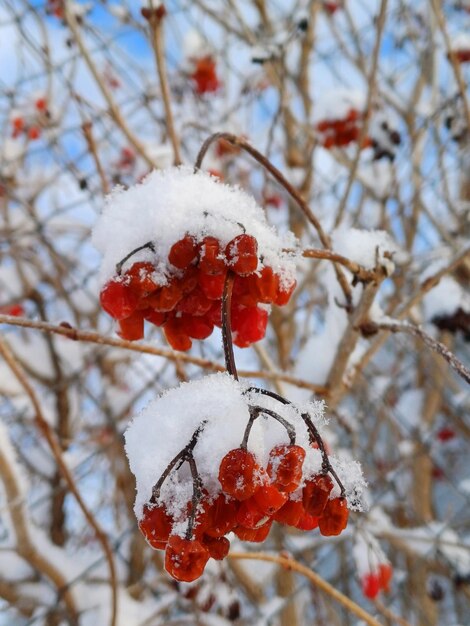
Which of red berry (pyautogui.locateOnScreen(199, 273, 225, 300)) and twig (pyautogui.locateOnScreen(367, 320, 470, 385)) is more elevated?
red berry (pyautogui.locateOnScreen(199, 273, 225, 300))

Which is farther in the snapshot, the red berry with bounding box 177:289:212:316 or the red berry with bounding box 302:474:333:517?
the red berry with bounding box 177:289:212:316

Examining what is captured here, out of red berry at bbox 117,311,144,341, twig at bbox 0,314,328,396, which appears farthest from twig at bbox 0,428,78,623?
red berry at bbox 117,311,144,341

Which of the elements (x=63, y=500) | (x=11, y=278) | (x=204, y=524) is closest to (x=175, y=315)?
(x=204, y=524)

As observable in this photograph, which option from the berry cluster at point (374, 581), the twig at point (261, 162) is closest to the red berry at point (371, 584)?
the berry cluster at point (374, 581)

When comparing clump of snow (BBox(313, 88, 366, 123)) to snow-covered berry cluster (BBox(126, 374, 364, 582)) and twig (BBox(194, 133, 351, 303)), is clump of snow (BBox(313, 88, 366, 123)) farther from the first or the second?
snow-covered berry cluster (BBox(126, 374, 364, 582))

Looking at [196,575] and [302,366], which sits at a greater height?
[302,366]

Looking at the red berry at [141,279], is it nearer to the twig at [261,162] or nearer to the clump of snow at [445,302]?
the twig at [261,162]

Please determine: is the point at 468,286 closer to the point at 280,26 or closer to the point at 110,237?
the point at 280,26

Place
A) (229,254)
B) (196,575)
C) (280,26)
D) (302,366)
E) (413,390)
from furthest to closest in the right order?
(413,390), (280,26), (302,366), (229,254), (196,575)
